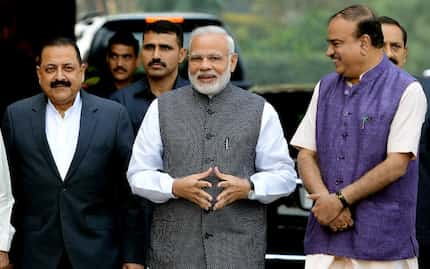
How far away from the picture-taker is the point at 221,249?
5.41 m

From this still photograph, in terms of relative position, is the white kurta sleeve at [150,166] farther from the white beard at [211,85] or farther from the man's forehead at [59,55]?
the man's forehead at [59,55]

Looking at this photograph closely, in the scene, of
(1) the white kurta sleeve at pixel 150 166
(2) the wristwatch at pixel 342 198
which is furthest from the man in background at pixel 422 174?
(1) the white kurta sleeve at pixel 150 166

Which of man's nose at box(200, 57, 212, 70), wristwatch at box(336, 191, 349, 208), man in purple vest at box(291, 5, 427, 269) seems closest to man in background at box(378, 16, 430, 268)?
man in purple vest at box(291, 5, 427, 269)

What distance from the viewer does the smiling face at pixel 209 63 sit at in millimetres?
5457

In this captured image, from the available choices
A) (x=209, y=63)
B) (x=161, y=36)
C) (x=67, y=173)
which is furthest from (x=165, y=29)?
(x=67, y=173)

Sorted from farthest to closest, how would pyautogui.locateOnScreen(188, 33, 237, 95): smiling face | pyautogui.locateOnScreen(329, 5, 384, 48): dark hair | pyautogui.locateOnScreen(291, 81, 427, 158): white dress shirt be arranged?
pyautogui.locateOnScreen(188, 33, 237, 95): smiling face < pyautogui.locateOnScreen(329, 5, 384, 48): dark hair < pyautogui.locateOnScreen(291, 81, 427, 158): white dress shirt

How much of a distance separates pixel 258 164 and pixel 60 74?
3.85 feet

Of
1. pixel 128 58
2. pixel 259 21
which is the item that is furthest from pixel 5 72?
pixel 259 21

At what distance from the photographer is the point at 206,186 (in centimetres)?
526

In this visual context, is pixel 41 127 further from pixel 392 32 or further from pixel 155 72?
pixel 392 32

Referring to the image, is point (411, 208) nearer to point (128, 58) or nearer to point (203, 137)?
point (203, 137)

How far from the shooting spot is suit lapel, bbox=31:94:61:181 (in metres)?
5.62

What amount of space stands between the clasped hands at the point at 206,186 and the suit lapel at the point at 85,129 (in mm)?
640

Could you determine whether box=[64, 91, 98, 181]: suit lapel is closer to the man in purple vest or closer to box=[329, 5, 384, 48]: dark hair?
the man in purple vest
